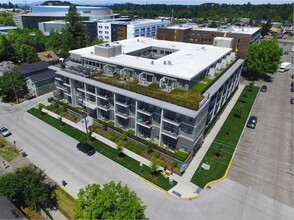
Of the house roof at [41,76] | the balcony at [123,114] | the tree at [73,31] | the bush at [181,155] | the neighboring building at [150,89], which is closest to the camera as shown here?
the bush at [181,155]

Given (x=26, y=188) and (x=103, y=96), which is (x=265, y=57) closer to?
(x=103, y=96)

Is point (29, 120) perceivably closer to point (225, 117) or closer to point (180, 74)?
point (180, 74)


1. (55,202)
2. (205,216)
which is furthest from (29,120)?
(205,216)

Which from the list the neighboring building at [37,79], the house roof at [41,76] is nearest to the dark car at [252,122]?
the neighboring building at [37,79]

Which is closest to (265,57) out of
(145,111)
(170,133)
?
(170,133)

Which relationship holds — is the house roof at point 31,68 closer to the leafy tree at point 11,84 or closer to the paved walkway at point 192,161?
the leafy tree at point 11,84
